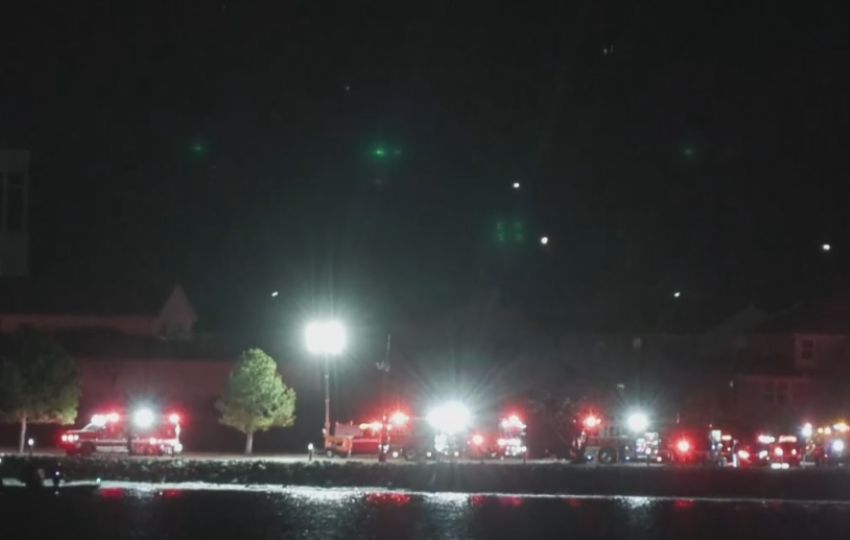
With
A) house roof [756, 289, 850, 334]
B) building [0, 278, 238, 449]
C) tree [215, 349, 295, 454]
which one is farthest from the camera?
house roof [756, 289, 850, 334]

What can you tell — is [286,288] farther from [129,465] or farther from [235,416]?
[129,465]

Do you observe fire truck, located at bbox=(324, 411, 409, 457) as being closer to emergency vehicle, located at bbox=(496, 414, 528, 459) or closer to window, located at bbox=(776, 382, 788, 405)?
emergency vehicle, located at bbox=(496, 414, 528, 459)

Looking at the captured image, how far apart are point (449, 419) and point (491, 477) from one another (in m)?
9.09

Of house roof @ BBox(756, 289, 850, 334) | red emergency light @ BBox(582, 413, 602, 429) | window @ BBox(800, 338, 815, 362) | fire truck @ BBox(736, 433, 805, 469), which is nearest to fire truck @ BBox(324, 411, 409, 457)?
red emergency light @ BBox(582, 413, 602, 429)

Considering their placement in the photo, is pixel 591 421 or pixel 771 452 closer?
pixel 591 421

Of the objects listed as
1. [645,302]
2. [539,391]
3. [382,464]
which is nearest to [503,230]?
[645,302]

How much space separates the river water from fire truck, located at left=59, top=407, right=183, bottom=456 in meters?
9.84

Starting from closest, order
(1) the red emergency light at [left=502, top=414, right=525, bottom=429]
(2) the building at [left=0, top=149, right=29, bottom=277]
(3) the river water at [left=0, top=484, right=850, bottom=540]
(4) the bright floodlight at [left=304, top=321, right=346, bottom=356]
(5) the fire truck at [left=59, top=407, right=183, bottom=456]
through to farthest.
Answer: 1. (3) the river water at [left=0, top=484, right=850, bottom=540]
2. (2) the building at [left=0, top=149, right=29, bottom=277]
3. (5) the fire truck at [left=59, top=407, right=183, bottom=456]
4. (1) the red emergency light at [left=502, top=414, right=525, bottom=429]
5. (4) the bright floodlight at [left=304, top=321, right=346, bottom=356]

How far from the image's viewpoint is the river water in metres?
24.8

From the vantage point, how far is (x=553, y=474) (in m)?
37.4

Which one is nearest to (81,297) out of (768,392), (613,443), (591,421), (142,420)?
(142,420)

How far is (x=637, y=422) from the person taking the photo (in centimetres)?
4844

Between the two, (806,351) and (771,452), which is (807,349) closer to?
(806,351)

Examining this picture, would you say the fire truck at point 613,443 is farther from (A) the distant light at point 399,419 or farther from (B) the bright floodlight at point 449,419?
(A) the distant light at point 399,419
